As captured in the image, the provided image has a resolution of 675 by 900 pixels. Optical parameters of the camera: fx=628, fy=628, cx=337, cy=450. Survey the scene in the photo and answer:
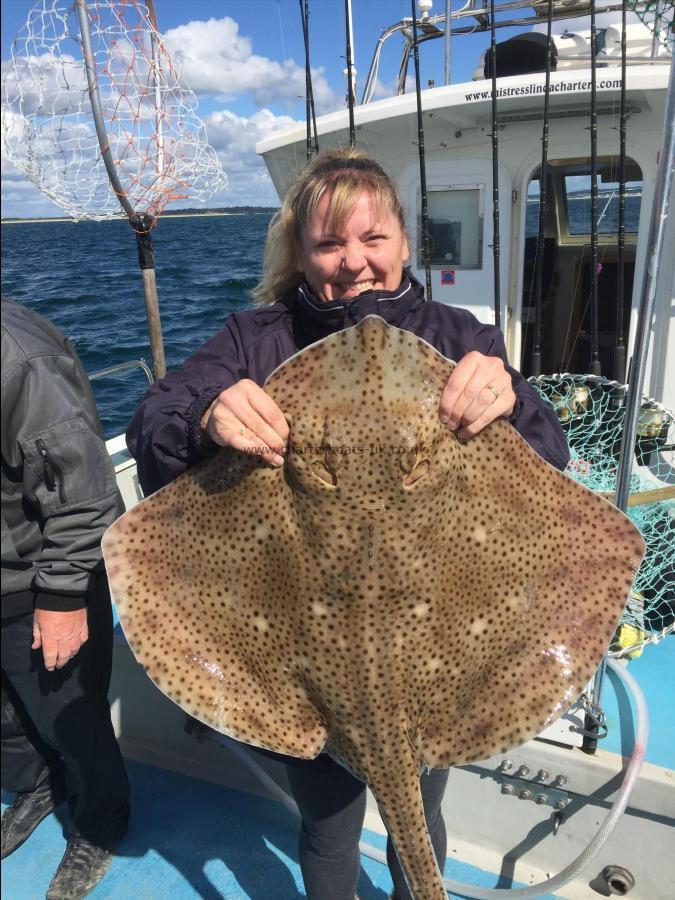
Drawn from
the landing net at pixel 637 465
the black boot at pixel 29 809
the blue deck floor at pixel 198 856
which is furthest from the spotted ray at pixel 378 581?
the black boot at pixel 29 809

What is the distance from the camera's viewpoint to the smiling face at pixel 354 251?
196cm

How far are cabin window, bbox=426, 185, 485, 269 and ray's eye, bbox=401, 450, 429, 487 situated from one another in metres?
5.01

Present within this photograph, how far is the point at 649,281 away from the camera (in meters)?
2.00

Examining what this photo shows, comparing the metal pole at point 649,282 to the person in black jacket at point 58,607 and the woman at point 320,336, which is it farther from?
the person in black jacket at point 58,607

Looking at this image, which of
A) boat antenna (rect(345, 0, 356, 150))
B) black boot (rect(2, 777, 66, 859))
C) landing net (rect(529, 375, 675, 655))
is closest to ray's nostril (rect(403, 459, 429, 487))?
landing net (rect(529, 375, 675, 655))

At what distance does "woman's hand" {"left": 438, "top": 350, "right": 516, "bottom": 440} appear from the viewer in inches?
63.1

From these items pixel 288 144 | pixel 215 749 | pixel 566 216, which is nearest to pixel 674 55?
pixel 215 749

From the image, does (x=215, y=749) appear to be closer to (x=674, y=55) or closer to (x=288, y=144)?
(x=674, y=55)

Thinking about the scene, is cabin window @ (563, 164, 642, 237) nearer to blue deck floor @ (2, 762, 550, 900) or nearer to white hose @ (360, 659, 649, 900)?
white hose @ (360, 659, 649, 900)

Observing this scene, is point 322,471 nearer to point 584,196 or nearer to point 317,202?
point 317,202

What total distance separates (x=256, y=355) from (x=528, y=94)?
4.53m

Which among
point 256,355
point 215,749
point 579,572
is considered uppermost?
point 256,355

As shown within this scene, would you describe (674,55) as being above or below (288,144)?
below

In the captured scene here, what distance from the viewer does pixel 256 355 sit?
2.08m
